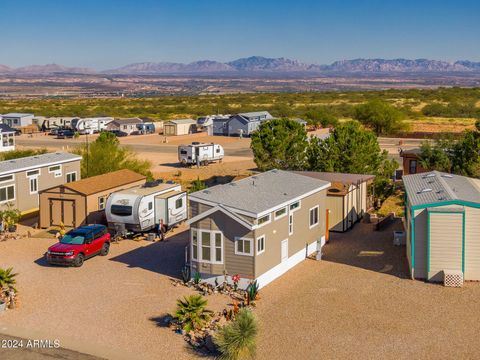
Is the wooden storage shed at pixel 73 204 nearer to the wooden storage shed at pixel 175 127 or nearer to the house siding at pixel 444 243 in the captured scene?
the house siding at pixel 444 243

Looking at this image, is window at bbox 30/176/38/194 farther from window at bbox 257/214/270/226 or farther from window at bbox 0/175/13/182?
window at bbox 257/214/270/226

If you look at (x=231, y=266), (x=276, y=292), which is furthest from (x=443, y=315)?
(x=231, y=266)

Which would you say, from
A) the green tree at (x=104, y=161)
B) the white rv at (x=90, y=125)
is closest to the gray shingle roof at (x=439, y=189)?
the green tree at (x=104, y=161)

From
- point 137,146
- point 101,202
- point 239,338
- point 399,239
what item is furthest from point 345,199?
point 137,146

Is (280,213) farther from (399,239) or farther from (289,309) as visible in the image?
(399,239)

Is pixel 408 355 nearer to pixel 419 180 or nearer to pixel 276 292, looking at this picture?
pixel 276 292

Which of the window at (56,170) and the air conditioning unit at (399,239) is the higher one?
the window at (56,170)

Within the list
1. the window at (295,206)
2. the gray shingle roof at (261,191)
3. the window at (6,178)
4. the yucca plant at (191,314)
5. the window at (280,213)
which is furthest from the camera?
the window at (6,178)
